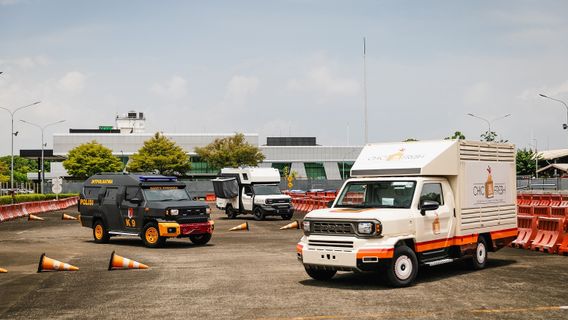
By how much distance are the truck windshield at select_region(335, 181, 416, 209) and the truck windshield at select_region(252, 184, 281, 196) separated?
24.0 metres

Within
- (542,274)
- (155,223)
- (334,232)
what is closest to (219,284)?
(334,232)

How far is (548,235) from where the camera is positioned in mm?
18875

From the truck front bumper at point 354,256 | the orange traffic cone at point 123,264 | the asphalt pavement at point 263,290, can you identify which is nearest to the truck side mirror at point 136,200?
the asphalt pavement at point 263,290

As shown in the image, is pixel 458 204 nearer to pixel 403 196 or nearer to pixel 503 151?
pixel 403 196

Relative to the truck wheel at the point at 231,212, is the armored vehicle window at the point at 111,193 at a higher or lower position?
higher

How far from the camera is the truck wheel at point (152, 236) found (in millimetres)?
21391

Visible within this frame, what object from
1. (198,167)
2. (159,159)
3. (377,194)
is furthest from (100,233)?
(198,167)

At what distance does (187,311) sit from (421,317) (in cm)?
340

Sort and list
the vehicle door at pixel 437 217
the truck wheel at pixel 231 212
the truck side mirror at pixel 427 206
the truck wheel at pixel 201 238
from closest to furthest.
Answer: the truck side mirror at pixel 427 206 → the vehicle door at pixel 437 217 → the truck wheel at pixel 201 238 → the truck wheel at pixel 231 212

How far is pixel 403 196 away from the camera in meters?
13.0

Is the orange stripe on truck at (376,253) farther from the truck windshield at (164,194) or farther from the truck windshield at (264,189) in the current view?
the truck windshield at (264,189)

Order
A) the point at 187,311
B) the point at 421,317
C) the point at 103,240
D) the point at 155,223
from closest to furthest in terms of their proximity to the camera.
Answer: the point at 421,317, the point at 187,311, the point at 155,223, the point at 103,240

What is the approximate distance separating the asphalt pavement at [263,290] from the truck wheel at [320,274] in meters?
0.17

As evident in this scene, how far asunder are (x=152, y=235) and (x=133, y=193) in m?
1.69
